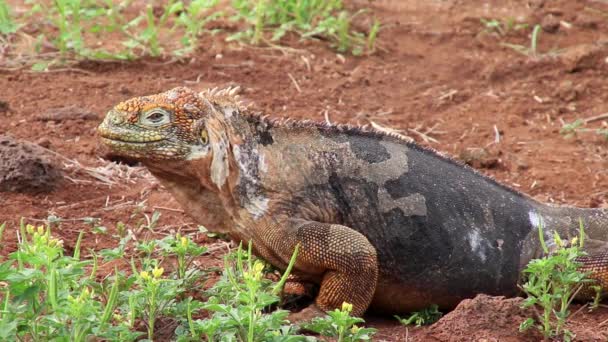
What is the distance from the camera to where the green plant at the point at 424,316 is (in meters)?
5.73

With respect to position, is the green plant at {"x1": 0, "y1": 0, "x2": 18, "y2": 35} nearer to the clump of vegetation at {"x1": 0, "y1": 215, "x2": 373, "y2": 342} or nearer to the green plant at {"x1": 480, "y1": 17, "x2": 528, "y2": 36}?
the green plant at {"x1": 480, "y1": 17, "x2": 528, "y2": 36}

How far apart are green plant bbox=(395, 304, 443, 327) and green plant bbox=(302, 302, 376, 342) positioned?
114 centimetres

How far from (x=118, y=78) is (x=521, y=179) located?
3.92 m

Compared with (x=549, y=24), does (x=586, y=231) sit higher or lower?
higher

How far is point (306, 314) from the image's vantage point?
18.0 ft

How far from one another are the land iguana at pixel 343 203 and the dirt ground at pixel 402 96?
1.33 feet

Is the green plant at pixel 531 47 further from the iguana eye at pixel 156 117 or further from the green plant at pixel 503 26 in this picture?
the iguana eye at pixel 156 117

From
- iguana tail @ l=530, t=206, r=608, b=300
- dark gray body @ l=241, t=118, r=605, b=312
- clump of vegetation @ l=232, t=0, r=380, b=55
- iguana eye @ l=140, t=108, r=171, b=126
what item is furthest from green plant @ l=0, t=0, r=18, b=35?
iguana tail @ l=530, t=206, r=608, b=300

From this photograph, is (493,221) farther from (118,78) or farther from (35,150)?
(118,78)

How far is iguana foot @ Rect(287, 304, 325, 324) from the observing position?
5.42 meters

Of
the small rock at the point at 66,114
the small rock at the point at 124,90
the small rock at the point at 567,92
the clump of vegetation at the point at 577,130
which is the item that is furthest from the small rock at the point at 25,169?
the small rock at the point at 567,92

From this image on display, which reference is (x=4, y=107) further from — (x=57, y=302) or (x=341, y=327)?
(x=341, y=327)

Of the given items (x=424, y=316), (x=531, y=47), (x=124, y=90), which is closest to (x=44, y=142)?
(x=124, y=90)

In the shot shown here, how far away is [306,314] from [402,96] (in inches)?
190
